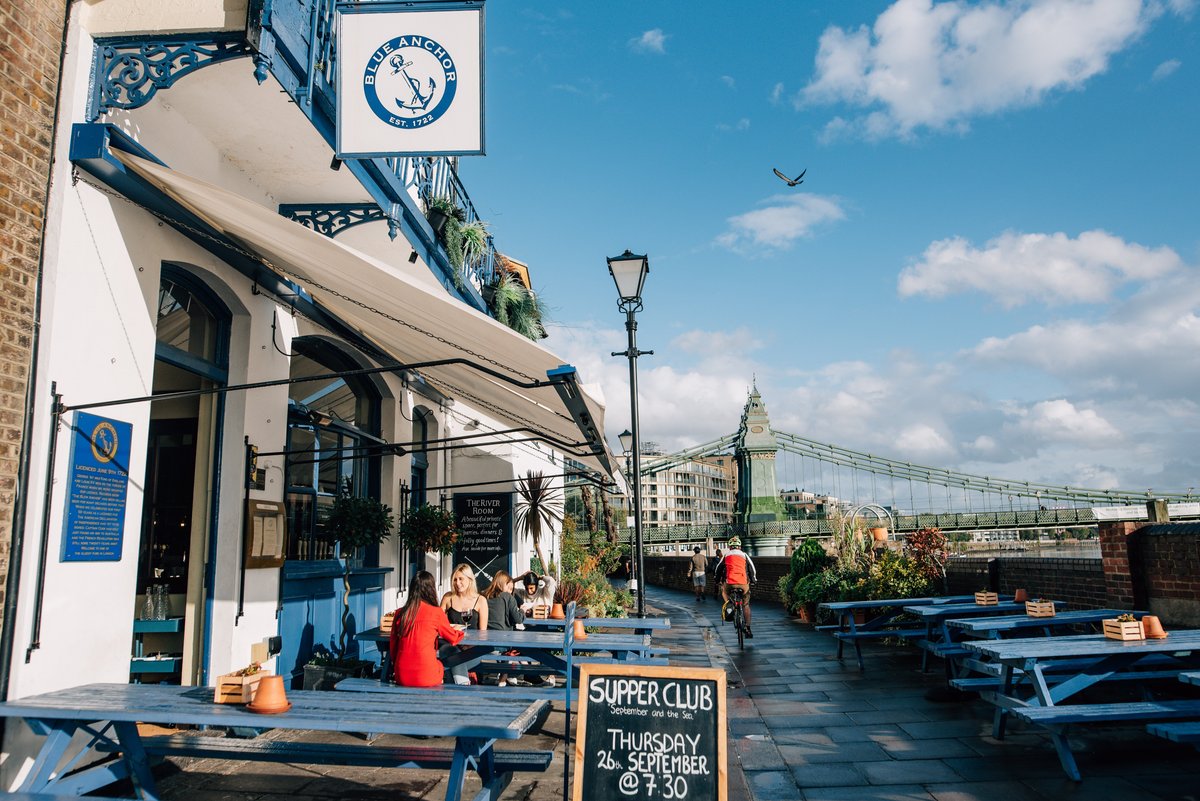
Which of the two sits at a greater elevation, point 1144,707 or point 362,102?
point 362,102

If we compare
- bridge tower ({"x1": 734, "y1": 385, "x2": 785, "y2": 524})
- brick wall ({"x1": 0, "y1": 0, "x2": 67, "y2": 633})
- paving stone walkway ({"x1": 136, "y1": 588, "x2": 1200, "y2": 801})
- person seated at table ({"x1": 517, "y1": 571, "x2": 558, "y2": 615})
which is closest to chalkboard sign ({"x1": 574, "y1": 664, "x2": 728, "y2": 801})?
paving stone walkway ({"x1": 136, "y1": 588, "x2": 1200, "y2": 801})

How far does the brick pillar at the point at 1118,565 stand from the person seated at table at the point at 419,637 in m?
6.29

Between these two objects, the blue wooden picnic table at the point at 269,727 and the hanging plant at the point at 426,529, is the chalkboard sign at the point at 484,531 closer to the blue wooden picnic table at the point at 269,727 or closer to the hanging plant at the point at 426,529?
the hanging plant at the point at 426,529

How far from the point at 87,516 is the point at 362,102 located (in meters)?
3.01

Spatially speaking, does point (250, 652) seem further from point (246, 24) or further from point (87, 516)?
point (246, 24)

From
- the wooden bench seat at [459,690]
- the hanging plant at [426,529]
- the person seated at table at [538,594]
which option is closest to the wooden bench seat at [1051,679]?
the wooden bench seat at [459,690]

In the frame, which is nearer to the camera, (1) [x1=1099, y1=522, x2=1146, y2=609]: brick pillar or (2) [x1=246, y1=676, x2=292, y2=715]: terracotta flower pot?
(2) [x1=246, y1=676, x2=292, y2=715]: terracotta flower pot

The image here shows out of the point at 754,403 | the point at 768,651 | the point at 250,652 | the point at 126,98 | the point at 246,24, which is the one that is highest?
the point at 754,403

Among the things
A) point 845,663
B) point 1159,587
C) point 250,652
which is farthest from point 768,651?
point 250,652

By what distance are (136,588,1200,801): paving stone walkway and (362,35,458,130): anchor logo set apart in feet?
13.9

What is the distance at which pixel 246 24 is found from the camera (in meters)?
4.59

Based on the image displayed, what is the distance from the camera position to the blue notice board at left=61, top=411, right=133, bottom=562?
4375 mm

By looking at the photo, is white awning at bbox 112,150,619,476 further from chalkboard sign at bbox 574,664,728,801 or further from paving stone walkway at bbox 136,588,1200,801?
paving stone walkway at bbox 136,588,1200,801

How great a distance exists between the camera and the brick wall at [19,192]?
3994mm
